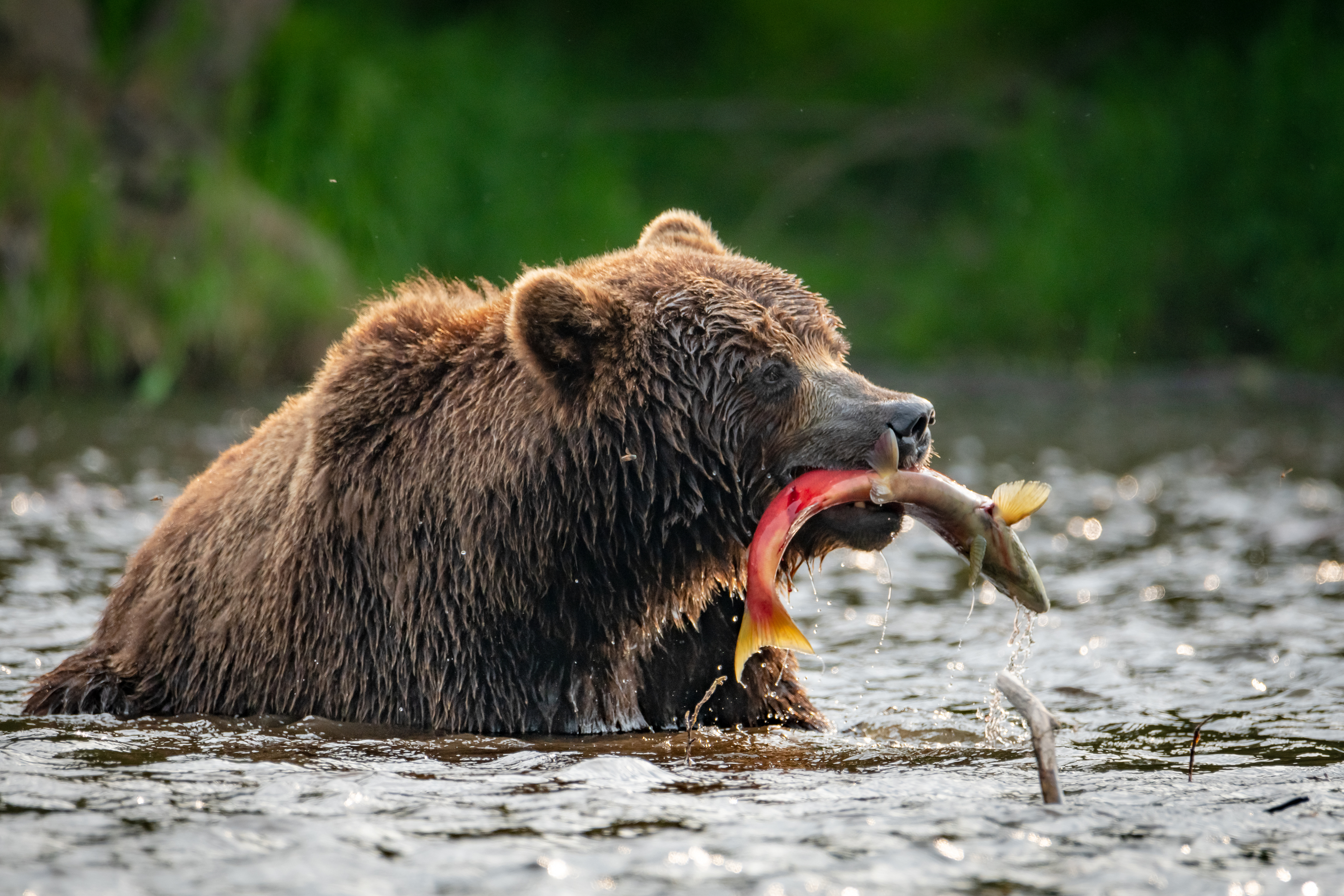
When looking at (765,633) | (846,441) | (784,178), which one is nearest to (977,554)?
(846,441)

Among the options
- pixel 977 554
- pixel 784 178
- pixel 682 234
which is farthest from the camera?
pixel 784 178

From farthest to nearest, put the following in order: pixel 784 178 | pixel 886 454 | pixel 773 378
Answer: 1. pixel 784 178
2. pixel 773 378
3. pixel 886 454

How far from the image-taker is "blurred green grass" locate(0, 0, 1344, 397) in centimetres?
1410

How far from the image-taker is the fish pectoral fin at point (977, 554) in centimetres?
434

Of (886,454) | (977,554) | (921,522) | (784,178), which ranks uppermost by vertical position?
(784,178)

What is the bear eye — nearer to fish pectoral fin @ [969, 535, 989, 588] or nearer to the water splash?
fish pectoral fin @ [969, 535, 989, 588]

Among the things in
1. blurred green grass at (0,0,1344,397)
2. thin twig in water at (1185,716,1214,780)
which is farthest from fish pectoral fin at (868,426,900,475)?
blurred green grass at (0,0,1344,397)

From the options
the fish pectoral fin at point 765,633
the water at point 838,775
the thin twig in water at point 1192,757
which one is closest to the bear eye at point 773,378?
the water at point 838,775

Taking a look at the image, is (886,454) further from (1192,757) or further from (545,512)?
(1192,757)

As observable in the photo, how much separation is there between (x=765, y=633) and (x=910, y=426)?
27.3 inches

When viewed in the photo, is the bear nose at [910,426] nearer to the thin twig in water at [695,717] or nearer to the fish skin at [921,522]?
the fish skin at [921,522]

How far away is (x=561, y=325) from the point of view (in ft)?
15.1

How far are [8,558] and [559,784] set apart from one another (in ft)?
15.6

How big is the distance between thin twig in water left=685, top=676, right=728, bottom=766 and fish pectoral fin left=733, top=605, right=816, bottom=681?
0.38 metres
